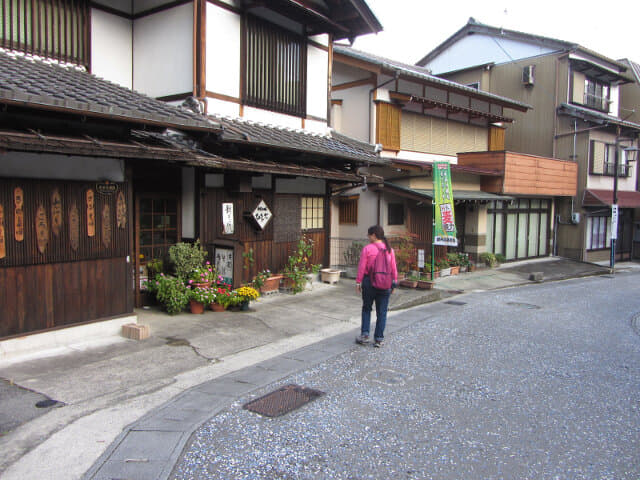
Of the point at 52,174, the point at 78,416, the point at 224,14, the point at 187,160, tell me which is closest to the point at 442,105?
the point at 224,14

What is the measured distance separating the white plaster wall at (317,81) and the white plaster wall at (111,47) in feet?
14.9

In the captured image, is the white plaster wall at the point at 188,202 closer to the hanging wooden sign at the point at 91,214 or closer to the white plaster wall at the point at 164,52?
the white plaster wall at the point at 164,52

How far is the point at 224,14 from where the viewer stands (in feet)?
34.2

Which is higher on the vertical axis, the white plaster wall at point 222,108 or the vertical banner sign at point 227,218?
the white plaster wall at point 222,108

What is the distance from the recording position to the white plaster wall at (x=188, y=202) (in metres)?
10.4

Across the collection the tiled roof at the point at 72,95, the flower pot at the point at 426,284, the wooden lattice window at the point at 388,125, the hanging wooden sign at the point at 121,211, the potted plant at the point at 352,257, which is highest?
the wooden lattice window at the point at 388,125

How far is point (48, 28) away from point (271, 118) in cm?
494

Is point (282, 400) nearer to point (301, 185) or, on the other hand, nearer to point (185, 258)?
point (185, 258)

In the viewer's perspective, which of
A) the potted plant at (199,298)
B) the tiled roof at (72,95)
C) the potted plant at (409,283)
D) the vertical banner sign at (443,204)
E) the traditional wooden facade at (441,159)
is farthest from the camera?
the traditional wooden facade at (441,159)

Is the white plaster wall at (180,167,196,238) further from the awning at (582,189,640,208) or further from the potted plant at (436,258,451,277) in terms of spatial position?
the awning at (582,189,640,208)

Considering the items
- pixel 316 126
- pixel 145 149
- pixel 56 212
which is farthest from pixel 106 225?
pixel 316 126

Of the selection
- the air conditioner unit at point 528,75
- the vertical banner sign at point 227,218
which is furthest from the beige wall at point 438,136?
the vertical banner sign at point 227,218

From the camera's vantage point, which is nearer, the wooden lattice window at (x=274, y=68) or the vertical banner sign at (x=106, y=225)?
the vertical banner sign at (x=106, y=225)

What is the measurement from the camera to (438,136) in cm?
1908
